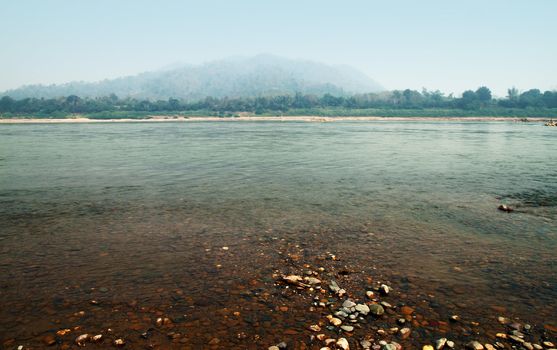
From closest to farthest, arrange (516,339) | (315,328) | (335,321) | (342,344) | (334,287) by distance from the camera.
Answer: (342,344) → (516,339) → (315,328) → (335,321) → (334,287)

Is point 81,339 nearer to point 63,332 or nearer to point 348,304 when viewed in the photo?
point 63,332

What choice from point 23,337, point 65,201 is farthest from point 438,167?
point 23,337

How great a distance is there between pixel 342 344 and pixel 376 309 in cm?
148

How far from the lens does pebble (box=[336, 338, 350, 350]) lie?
637 centimetres

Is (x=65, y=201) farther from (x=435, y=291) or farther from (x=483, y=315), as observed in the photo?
(x=483, y=315)

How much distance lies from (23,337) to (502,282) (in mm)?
10539

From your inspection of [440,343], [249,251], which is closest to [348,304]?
[440,343]

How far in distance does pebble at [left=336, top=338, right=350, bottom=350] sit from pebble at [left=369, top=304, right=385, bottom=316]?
1.22m

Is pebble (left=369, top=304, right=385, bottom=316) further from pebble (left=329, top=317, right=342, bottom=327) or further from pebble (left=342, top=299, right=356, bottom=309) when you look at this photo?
pebble (left=329, top=317, right=342, bottom=327)

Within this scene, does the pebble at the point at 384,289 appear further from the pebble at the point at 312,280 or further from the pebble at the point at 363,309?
the pebble at the point at 312,280

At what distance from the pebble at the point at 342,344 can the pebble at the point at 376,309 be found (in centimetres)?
122

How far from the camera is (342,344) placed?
6.44m

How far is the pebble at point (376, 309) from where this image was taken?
24.5 ft

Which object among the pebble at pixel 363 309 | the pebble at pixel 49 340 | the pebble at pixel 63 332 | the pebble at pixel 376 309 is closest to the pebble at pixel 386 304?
the pebble at pixel 376 309
